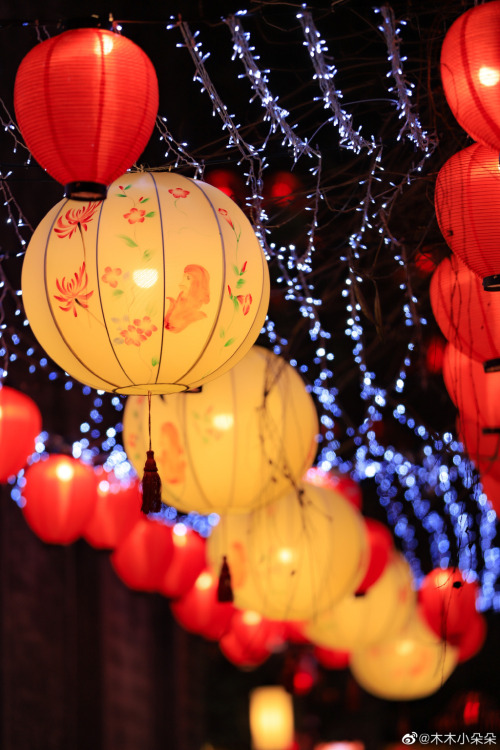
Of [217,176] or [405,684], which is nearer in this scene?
[217,176]

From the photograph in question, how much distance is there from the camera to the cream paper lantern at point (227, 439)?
12.8 feet

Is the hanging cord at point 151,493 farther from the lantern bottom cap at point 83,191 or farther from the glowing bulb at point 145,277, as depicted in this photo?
the lantern bottom cap at point 83,191

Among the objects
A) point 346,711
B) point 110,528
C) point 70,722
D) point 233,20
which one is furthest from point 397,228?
point 346,711

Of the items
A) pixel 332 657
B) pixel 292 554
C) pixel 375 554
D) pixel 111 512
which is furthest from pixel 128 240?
pixel 332 657

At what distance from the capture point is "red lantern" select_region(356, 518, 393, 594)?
20.4ft

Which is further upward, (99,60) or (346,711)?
(99,60)

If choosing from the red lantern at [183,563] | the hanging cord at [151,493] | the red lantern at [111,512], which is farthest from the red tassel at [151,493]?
the red lantern at [183,563]

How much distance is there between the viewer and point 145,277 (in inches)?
111

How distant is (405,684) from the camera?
783cm

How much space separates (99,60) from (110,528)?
11.7 feet

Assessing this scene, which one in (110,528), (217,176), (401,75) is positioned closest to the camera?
(401,75)

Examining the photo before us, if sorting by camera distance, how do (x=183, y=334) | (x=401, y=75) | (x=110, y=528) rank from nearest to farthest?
(x=183, y=334)
(x=401, y=75)
(x=110, y=528)

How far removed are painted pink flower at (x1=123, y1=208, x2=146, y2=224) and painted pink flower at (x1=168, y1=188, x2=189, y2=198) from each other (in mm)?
112

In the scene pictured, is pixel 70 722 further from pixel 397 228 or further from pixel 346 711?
pixel 346 711
